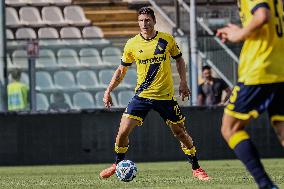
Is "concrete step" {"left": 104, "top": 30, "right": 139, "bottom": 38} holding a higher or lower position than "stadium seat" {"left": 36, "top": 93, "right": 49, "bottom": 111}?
higher

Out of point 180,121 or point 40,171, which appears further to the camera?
point 40,171

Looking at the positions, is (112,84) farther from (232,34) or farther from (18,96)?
(18,96)

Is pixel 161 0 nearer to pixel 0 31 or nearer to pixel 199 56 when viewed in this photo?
pixel 199 56

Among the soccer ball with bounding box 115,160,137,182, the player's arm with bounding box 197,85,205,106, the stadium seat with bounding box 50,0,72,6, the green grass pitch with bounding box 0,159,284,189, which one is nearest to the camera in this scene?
the green grass pitch with bounding box 0,159,284,189

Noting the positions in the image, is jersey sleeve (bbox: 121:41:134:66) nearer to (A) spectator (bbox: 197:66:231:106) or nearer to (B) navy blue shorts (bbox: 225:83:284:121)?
(B) navy blue shorts (bbox: 225:83:284:121)

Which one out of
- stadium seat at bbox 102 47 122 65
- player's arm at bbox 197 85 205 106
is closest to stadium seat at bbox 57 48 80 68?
stadium seat at bbox 102 47 122 65

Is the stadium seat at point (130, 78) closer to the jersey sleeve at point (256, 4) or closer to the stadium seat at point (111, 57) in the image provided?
the stadium seat at point (111, 57)

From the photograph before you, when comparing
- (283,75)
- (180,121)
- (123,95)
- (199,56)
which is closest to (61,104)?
(123,95)

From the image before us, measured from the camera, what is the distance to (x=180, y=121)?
13.1 meters

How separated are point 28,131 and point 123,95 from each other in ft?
9.00

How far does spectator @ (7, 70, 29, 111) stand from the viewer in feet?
68.9

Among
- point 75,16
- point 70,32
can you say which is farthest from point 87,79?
point 75,16

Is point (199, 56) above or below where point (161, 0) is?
below

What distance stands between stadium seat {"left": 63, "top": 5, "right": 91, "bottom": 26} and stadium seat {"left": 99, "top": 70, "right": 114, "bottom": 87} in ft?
20.2
